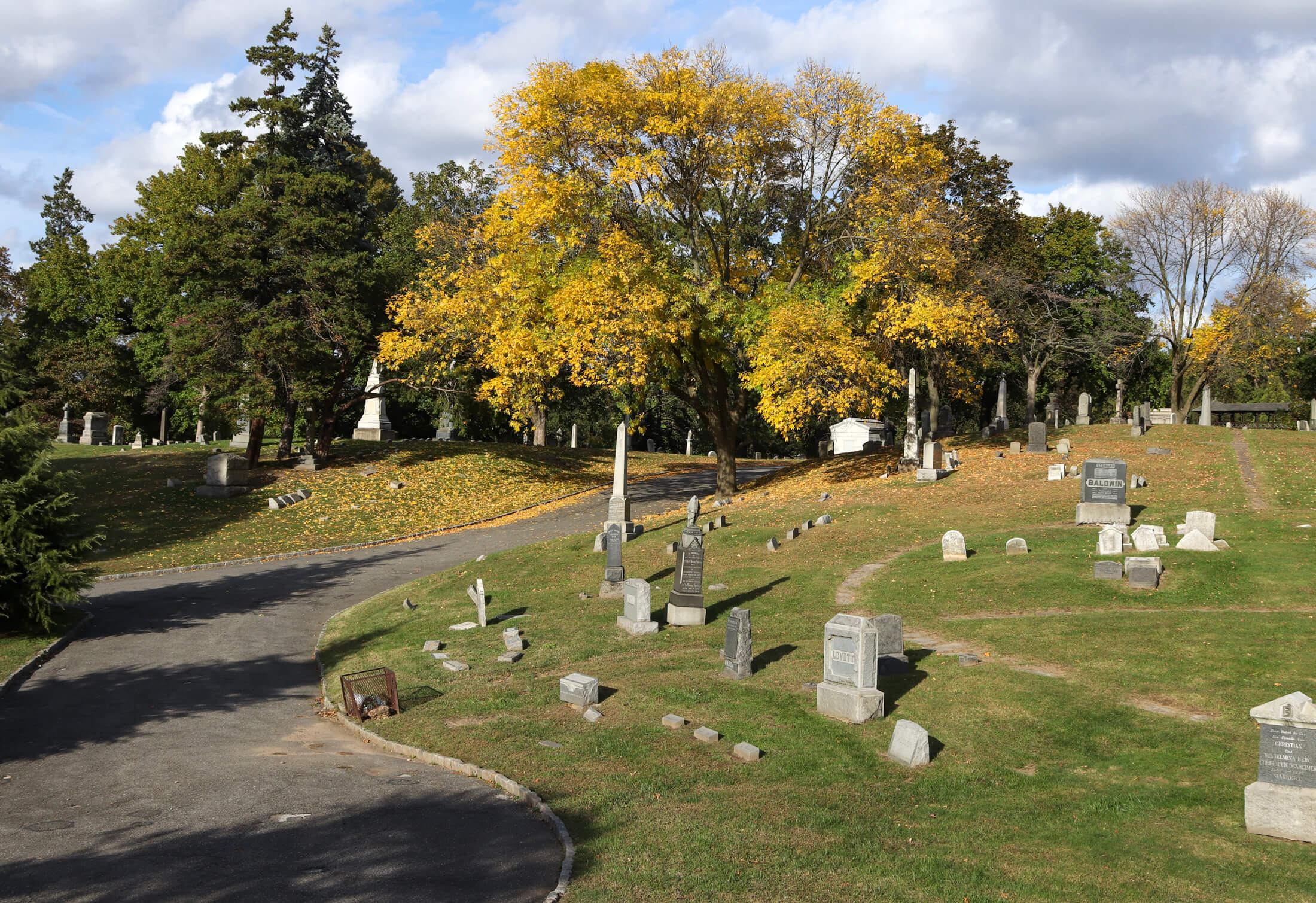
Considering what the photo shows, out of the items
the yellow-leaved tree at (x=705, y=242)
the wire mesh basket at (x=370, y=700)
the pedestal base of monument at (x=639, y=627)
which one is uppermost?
the yellow-leaved tree at (x=705, y=242)

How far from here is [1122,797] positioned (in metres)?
8.63

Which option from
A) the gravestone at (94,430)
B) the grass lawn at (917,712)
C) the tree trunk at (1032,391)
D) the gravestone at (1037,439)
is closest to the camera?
the grass lawn at (917,712)

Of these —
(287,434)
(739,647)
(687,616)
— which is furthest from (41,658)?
(287,434)

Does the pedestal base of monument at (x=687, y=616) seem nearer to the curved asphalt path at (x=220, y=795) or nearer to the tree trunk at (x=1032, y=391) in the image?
the curved asphalt path at (x=220, y=795)

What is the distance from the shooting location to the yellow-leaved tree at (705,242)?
26078mm

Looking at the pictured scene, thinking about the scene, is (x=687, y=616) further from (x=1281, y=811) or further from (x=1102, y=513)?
(x=1102, y=513)

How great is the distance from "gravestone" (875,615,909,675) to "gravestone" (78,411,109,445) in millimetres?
45036

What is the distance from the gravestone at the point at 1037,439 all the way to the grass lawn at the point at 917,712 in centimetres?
721

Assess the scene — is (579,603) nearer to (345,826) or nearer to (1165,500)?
(345,826)

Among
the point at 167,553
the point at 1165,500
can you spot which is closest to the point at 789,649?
the point at 1165,500

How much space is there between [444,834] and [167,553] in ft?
67.3

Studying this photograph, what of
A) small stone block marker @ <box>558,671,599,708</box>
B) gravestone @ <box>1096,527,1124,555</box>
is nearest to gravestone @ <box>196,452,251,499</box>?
small stone block marker @ <box>558,671,599,708</box>

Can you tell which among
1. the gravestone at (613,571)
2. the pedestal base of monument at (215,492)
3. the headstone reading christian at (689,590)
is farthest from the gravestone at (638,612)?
the pedestal base of monument at (215,492)

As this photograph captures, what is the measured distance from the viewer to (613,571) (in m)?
19.2
